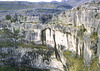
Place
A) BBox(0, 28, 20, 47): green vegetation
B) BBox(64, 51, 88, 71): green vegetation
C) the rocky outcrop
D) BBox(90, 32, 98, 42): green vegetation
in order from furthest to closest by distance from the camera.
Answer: BBox(0, 28, 20, 47): green vegetation, the rocky outcrop, BBox(64, 51, 88, 71): green vegetation, BBox(90, 32, 98, 42): green vegetation

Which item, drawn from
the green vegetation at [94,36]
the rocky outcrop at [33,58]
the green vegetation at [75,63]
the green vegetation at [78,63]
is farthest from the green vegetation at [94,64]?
the rocky outcrop at [33,58]

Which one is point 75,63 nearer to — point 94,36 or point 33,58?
point 94,36

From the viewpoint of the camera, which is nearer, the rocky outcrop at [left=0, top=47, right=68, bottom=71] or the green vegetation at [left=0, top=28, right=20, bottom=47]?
the rocky outcrop at [left=0, top=47, right=68, bottom=71]

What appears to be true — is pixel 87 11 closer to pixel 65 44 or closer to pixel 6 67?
pixel 65 44

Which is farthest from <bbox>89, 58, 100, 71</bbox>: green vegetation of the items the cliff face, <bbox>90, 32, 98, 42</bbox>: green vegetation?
<bbox>90, 32, 98, 42</bbox>: green vegetation

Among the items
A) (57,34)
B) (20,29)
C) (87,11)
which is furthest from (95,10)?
(20,29)

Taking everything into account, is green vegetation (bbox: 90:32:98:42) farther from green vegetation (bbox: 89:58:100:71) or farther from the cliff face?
green vegetation (bbox: 89:58:100:71)

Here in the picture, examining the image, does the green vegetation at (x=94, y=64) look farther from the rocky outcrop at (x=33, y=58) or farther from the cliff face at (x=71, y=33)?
the rocky outcrop at (x=33, y=58)

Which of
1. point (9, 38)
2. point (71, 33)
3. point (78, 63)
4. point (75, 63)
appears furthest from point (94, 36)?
point (9, 38)
